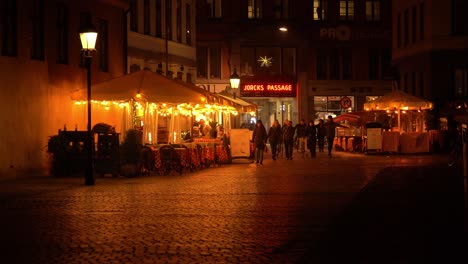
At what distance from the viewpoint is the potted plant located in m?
26.3

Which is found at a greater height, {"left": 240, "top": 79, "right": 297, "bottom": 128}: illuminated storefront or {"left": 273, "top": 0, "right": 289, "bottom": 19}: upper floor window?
{"left": 273, "top": 0, "right": 289, "bottom": 19}: upper floor window

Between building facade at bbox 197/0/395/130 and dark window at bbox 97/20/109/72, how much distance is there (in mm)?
28079

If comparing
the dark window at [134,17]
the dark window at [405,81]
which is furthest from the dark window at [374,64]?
the dark window at [134,17]

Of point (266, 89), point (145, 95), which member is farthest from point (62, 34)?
point (266, 89)

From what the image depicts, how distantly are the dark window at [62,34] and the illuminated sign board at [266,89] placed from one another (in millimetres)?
33698

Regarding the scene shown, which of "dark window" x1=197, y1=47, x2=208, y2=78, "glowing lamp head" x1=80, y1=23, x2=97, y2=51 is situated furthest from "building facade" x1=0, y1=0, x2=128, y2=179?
"dark window" x1=197, y1=47, x2=208, y2=78

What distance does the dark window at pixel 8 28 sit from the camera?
85.9ft

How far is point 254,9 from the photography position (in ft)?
210

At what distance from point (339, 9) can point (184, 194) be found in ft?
150

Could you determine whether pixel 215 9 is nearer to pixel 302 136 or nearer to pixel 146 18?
pixel 302 136

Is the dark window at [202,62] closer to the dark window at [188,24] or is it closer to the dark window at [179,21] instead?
the dark window at [188,24]

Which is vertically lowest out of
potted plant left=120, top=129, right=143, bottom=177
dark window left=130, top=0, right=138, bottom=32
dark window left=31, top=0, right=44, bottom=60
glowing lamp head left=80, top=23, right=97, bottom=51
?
potted plant left=120, top=129, right=143, bottom=177

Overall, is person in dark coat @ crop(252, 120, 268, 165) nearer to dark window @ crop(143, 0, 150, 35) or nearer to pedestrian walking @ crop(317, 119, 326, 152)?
dark window @ crop(143, 0, 150, 35)

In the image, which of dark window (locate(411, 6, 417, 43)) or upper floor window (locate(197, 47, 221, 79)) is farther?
upper floor window (locate(197, 47, 221, 79))
